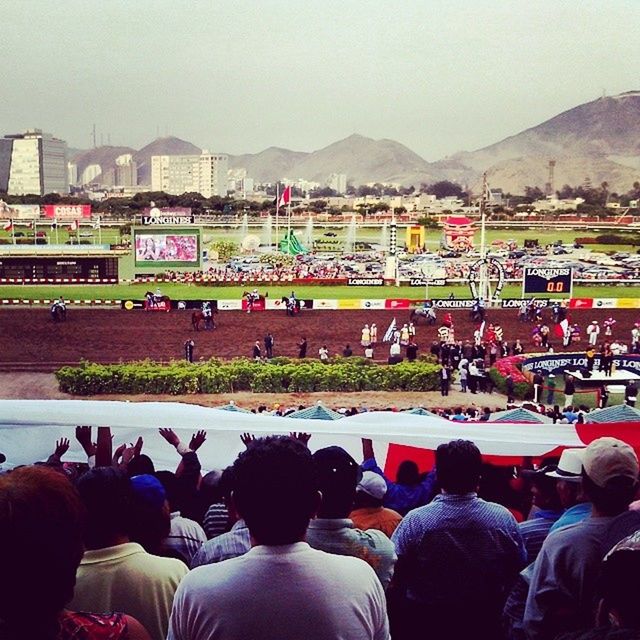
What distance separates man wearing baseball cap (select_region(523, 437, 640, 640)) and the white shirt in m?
0.81

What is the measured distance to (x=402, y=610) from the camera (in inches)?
117

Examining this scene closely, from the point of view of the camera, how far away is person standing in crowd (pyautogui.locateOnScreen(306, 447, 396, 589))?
264 cm

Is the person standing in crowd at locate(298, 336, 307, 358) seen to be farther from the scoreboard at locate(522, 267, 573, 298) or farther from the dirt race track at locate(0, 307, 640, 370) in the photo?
the scoreboard at locate(522, 267, 573, 298)

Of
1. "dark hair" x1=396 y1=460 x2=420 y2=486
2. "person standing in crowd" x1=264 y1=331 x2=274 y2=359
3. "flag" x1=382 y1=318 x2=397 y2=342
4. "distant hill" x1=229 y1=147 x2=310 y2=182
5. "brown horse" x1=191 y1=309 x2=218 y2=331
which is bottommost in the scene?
"person standing in crowd" x1=264 y1=331 x2=274 y2=359

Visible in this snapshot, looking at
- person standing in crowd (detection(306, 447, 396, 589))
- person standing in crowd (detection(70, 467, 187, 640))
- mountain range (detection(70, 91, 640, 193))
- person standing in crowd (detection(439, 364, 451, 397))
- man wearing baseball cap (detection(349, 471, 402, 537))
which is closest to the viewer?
person standing in crowd (detection(70, 467, 187, 640))

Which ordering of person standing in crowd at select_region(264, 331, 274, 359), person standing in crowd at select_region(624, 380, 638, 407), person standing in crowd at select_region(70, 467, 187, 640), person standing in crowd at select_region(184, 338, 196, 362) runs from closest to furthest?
person standing in crowd at select_region(70, 467, 187, 640)
person standing in crowd at select_region(624, 380, 638, 407)
person standing in crowd at select_region(184, 338, 196, 362)
person standing in crowd at select_region(264, 331, 274, 359)

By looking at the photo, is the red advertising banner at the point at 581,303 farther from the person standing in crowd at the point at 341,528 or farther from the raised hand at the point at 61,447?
the person standing in crowd at the point at 341,528

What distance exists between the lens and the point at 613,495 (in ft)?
8.68

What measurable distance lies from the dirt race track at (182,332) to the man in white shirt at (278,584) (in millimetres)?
15355

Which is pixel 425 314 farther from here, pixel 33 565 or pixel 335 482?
pixel 33 565

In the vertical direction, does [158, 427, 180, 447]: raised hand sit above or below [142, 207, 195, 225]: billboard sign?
below

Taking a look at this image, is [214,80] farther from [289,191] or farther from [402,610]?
[402,610]

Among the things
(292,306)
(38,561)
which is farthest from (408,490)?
(292,306)

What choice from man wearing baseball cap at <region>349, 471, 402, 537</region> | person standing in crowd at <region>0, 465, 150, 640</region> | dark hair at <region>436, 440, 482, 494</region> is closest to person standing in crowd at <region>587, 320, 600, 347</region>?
man wearing baseball cap at <region>349, 471, 402, 537</region>
